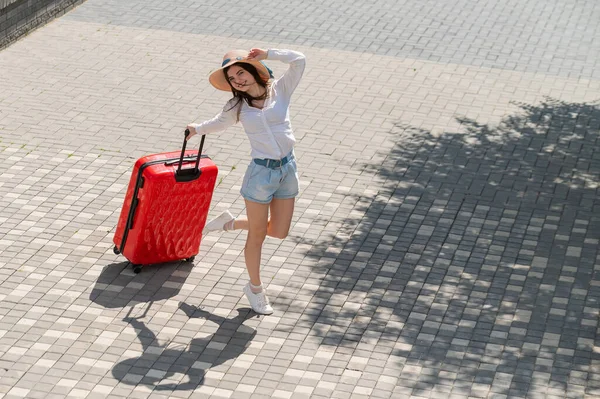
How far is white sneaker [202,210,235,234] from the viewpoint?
27.7ft

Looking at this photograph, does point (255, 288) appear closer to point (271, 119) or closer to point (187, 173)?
point (187, 173)

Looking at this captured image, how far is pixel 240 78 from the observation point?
24.5 feet

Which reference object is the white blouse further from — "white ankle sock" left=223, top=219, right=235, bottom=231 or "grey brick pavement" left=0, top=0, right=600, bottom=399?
"grey brick pavement" left=0, top=0, right=600, bottom=399

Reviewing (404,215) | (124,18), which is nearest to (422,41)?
(124,18)

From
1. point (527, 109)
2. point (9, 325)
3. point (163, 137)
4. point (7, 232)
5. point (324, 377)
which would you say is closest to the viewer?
point (324, 377)

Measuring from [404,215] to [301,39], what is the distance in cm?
535

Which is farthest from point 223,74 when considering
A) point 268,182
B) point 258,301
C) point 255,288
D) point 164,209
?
point 258,301

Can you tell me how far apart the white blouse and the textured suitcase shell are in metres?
0.67

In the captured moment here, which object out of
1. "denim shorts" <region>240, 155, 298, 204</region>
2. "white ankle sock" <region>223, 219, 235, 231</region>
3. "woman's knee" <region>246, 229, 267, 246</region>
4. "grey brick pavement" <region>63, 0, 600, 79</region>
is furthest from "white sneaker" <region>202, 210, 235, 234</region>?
"grey brick pavement" <region>63, 0, 600, 79</region>

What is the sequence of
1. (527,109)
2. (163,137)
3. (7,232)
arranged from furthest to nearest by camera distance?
(527,109)
(163,137)
(7,232)

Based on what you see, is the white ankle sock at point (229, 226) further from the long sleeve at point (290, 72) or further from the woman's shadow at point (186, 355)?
the long sleeve at point (290, 72)

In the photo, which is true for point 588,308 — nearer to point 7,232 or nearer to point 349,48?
point 7,232

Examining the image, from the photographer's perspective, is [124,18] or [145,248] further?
[124,18]

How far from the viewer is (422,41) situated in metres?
14.4
